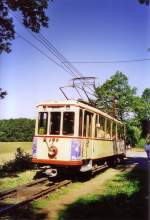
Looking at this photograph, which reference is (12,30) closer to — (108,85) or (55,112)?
(55,112)

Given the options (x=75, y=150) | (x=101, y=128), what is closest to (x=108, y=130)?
(x=101, y=128)

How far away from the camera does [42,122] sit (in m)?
15.1

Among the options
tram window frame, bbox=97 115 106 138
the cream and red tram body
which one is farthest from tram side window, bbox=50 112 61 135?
tram window frame, bbox=97 115 106 138

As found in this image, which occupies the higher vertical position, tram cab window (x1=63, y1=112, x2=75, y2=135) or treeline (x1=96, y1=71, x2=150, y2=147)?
treeline (x1=96, y1=71, x2=150, y2=147)

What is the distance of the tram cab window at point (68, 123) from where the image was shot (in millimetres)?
14375

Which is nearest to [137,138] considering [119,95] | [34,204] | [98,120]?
[119,95]

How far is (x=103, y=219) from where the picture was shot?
856cm

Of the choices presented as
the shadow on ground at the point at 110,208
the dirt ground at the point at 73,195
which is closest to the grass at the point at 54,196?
the dirt ground at the point at 73,195

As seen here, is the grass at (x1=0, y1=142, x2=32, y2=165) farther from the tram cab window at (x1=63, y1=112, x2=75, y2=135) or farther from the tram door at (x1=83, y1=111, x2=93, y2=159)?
the tram cab window at (x1=63, y1=112, x2=75, y2=135)

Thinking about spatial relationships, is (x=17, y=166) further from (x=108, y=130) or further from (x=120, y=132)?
(x=120, y=132)

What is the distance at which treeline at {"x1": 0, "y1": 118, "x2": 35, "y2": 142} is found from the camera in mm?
62094

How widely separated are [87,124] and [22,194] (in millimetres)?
4888

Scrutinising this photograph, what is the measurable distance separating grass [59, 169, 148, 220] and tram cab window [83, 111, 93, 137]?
9.13 feet

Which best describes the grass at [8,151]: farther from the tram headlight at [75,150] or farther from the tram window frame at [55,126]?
the tram headlight at [75,150]
